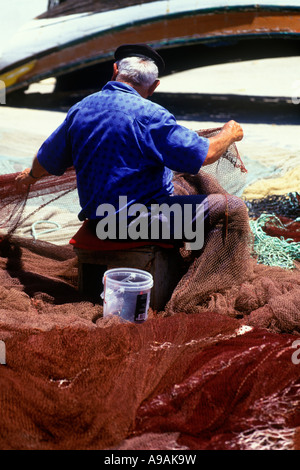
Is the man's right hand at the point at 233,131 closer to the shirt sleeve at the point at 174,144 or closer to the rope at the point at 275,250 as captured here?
the shirt sleeve at the point at 174,144

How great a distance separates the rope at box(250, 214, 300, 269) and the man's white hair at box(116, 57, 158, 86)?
161 cm

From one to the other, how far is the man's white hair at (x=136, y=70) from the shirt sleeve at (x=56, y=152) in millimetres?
487

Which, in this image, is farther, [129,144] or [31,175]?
[31,175]

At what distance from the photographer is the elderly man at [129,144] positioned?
330cm

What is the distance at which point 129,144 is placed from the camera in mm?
3344

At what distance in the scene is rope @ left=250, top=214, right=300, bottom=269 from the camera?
13.7 ft

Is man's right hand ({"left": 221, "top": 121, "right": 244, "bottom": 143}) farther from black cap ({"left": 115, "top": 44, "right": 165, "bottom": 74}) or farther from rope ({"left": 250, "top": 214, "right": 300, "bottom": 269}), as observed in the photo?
rope ({"left": 250, "top": 214, "right": 300, "bottom": 269})

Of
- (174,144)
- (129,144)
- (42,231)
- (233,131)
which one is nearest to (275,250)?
(233,131)

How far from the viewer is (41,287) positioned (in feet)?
12.4

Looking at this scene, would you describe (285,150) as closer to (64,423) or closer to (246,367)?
Result: (246,367)

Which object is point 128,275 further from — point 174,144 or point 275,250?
point 275,250

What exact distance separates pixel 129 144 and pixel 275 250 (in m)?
1.60

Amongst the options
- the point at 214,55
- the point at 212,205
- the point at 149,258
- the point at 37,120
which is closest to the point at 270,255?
the point at 212,205

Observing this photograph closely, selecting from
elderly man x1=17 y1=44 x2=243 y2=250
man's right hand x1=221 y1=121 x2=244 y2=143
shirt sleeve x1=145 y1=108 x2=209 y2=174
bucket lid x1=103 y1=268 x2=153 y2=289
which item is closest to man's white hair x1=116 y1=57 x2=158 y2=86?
elderly man x1=17 y1=44 x2=243 y2=250
